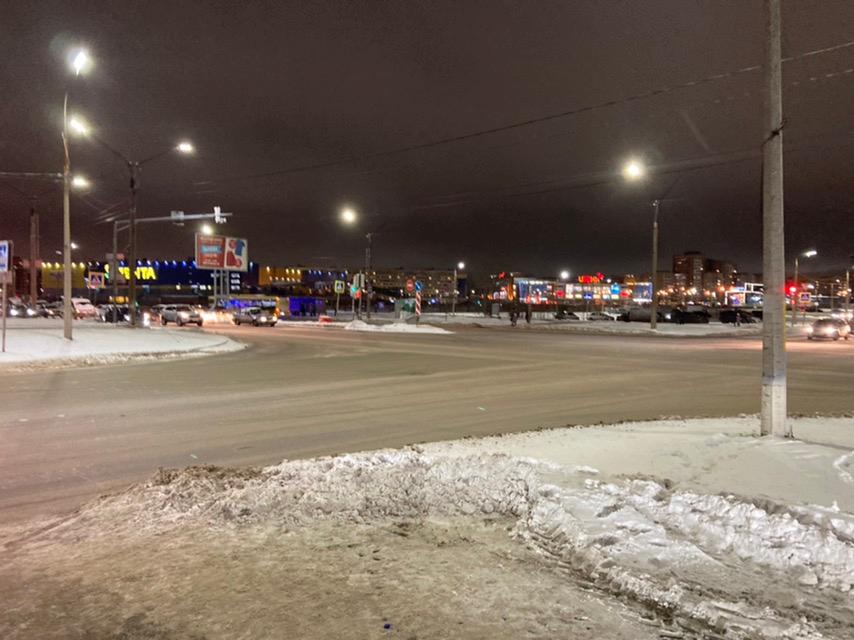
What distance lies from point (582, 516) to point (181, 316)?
5011 cm

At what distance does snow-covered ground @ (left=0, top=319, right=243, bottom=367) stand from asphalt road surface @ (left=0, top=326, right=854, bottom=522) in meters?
2.00

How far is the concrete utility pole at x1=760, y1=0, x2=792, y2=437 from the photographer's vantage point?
841 centimetres

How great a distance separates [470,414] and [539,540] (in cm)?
659

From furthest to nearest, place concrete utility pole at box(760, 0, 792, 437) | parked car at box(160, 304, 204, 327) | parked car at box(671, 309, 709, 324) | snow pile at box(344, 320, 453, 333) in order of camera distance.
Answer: parked car at box(671, 309, 709, 324) < parked car at box(160, 304, 204, 327) < snow pile at box(344, 320, 453, 333) < concrete utility pole at box(760, 0, 792, 437)

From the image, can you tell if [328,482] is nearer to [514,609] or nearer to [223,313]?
[514,609]

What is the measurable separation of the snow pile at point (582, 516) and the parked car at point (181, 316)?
46.7 m

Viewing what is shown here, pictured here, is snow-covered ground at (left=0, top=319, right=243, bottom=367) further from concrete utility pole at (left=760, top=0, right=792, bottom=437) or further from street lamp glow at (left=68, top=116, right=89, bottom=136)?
concrete utility pole at (left=760, top=0, right=792, bottom=437)

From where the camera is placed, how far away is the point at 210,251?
198ft

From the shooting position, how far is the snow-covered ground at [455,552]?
3920mm

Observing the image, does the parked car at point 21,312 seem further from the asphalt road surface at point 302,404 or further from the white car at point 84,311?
the asphalt road surface at point 302,404

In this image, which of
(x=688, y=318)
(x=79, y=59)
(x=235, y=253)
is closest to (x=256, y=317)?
(x=235, y=253)

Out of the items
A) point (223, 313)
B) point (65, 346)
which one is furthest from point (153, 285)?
point (65, 346)

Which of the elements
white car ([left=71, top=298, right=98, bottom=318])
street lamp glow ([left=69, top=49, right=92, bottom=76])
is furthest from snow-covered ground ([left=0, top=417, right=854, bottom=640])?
white car ([left=71, top=298, right=98, bottom=318])

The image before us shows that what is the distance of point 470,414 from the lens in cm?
1184
